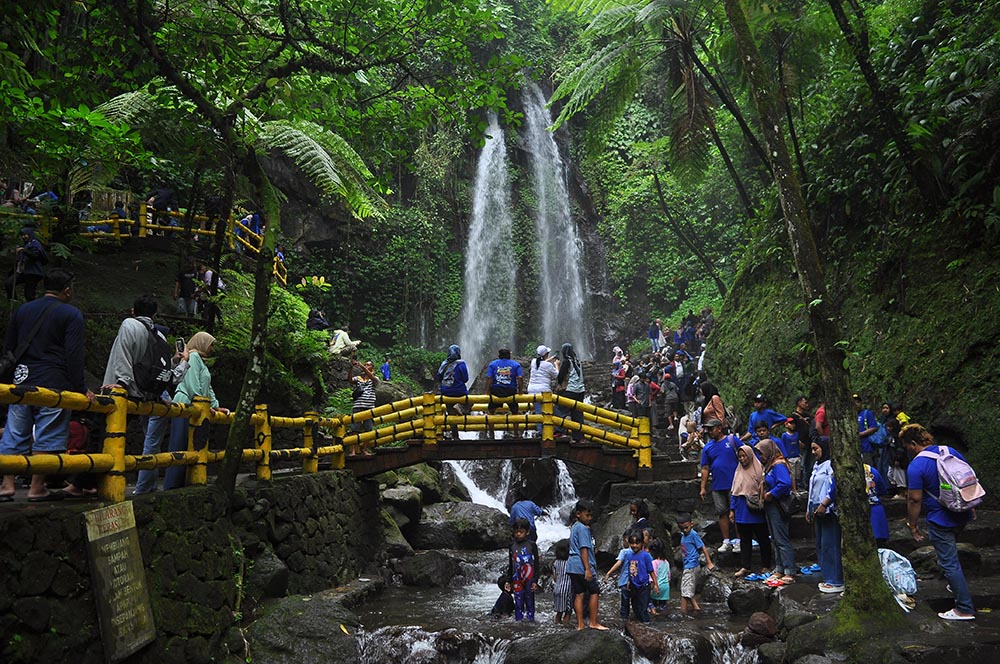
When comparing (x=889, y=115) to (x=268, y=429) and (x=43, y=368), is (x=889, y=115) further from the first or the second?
(x=43, y=368)

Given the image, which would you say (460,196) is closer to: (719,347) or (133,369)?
(719,347)

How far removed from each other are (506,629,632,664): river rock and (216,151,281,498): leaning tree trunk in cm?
332

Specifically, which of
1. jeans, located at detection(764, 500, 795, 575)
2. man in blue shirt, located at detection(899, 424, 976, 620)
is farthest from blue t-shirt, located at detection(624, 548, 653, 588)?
man in blue shirt, located at detection(899, 424, 976, 620)

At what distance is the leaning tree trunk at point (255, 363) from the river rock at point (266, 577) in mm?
1198

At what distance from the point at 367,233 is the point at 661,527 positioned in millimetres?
19302

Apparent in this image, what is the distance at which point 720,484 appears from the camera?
9516 mm

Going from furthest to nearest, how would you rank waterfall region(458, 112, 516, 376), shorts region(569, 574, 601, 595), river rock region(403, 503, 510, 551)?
waterfall region(458, 112, 516, 376) < river rock region(403, 503, 510, 551) < shorts region(569, 574, 601, 595)

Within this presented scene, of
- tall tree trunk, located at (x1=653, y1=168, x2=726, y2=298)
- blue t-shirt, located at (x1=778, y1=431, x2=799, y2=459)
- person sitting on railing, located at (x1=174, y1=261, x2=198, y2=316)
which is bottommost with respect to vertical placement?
blue t-shirt, located at (x1=778, y1=431, x2=799, y2=459)

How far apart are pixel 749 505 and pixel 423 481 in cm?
827

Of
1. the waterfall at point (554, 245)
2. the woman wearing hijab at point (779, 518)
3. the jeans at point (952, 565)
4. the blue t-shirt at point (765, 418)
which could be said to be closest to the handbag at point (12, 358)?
the woman wearing hijab at point (779, 518)

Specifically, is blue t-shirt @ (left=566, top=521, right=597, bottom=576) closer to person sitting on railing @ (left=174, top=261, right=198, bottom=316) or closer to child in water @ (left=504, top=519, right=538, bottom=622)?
child in water @ (left=504, top=519, right=538, bottom=622)

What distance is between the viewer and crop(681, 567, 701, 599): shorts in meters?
8.52

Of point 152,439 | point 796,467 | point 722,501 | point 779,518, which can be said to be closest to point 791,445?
point 796,467

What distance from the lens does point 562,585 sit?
8.16 meters
